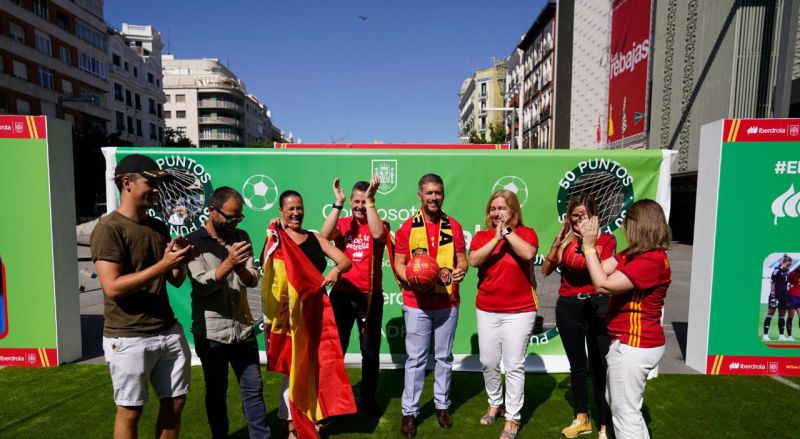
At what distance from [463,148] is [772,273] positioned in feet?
11.8

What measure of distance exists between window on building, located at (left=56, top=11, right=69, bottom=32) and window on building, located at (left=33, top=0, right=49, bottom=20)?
4.83 feet

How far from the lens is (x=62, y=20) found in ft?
121

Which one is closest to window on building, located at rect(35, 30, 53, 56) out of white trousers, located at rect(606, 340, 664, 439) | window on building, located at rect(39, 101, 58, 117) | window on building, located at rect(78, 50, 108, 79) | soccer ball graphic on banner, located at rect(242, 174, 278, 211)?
window on building, located at rect(39, 101, 58, 117)

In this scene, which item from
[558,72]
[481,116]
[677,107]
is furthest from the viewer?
[481,116]

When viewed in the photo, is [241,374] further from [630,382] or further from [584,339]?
[584,339]

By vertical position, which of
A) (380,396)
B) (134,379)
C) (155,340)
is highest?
(155,340)

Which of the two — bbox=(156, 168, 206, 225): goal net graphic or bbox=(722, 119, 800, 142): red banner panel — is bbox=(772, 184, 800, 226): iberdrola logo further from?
bbox=(156, 168, 206, 225): goal net graphic

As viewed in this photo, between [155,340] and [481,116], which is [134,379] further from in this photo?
[481,116]

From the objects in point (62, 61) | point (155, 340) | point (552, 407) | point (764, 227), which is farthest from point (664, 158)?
point (62, 61)

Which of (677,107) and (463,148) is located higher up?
(677,107)

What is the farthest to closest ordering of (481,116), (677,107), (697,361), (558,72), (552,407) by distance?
(481,116) < (558,72) < (677,107) < (697,361) < (552,407)

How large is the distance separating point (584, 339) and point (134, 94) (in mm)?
59506

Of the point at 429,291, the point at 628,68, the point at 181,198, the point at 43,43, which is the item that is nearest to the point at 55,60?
the point at 43,43

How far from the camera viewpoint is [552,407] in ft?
13.7
